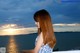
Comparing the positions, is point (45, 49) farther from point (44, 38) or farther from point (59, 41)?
point (59, 41)

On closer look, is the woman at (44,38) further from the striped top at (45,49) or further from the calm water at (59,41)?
the calm water at (59,41)

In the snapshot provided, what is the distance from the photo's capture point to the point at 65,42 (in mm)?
3666

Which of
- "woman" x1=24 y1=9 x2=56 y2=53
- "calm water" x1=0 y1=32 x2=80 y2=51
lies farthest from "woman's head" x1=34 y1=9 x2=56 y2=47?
"calm water" x1=0 y1=32 x2=80 y2=51

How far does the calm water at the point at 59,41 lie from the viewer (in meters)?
3.51

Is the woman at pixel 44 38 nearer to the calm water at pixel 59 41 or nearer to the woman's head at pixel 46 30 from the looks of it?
the woman's head at pixel 46 30

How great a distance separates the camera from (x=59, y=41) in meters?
→ 3.65

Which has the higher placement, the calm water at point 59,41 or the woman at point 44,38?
the woman at point 44,38

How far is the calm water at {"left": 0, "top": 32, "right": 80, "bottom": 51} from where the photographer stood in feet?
11.5

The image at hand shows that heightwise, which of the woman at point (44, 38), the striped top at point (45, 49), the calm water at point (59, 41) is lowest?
the calm water at point (59, 41)

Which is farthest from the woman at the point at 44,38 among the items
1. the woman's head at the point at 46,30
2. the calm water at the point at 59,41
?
the calm water at the point at 59,41

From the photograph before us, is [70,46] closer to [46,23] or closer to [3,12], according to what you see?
[3,12]

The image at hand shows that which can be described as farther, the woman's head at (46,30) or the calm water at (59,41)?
the calm water at (59,41)

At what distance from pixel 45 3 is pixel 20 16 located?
42 cm

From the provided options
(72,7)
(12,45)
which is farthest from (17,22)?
(72,7)
